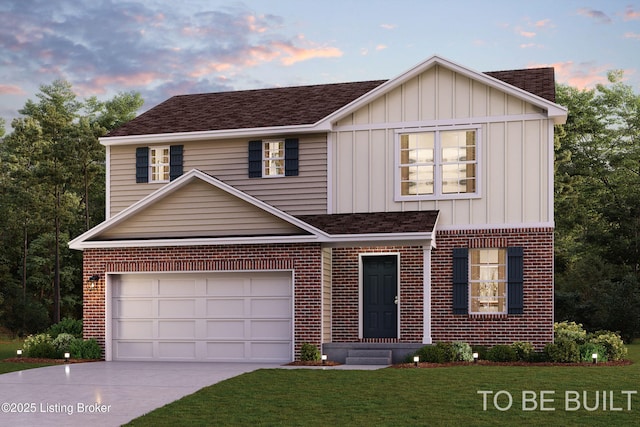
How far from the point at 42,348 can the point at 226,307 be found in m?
4.94

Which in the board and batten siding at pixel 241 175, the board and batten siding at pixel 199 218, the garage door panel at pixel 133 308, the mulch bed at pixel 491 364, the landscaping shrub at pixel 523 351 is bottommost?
the mulch bed at pixel 491 364

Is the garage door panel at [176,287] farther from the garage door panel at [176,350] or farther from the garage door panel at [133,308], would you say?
the garage door panel at [176,350]

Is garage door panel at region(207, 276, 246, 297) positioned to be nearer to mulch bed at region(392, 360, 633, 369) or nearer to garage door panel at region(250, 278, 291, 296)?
garage door panel at region(250, 278, 291, 296)

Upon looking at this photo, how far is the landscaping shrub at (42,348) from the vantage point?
838 inches

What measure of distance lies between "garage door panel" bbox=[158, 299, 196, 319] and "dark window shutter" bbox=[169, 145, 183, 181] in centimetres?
403

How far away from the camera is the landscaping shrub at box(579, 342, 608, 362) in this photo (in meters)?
19.2

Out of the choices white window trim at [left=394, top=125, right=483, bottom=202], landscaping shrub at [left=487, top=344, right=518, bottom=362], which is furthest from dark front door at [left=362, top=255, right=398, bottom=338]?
landscaping shrub at [left=487, top=344, right=518, bottom=362]

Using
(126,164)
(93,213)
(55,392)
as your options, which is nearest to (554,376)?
(55,392)

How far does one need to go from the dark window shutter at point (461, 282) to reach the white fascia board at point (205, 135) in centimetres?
499

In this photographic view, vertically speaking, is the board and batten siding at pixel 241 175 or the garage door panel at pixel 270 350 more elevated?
the board and batten siding at pixel 241 175

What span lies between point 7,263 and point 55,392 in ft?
106

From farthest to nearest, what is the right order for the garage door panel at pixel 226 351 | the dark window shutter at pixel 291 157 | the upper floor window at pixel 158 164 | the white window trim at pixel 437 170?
the upper floor window at pixel 158 164
the dark window shutter at pixel 291 157
the white window trim at pixel 437 170
the garage door panel at pixel 226 351

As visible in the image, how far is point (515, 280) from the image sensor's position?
804 inches

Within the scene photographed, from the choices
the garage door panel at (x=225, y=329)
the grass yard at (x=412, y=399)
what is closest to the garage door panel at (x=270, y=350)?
the garage door panel at (x=225, y=329)
